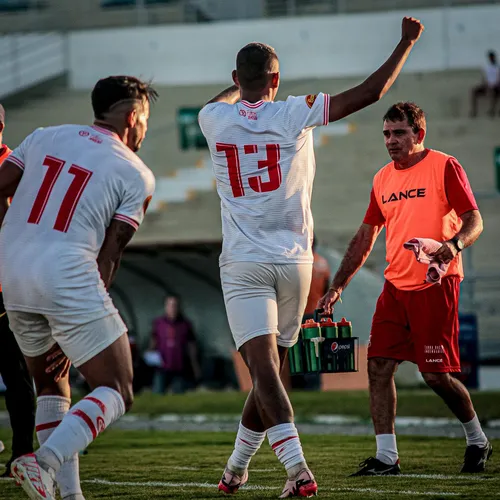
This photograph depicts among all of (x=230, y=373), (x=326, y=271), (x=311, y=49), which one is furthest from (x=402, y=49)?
(x=311, y=49)

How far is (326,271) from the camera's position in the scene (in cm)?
1789

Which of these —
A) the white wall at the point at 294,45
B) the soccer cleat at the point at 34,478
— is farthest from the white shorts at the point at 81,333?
Result: the white wall at the point at 294,45

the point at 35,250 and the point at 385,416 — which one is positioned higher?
the point at 35,250

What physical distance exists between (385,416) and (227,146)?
2129 mm

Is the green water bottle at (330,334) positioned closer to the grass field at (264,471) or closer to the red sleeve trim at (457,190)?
the grass field at (264,471)

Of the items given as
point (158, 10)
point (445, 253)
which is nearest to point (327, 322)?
point (445, 253)

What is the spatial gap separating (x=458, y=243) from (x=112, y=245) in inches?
97.8

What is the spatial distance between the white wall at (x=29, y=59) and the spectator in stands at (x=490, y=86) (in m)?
10.6

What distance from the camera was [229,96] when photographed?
652cm

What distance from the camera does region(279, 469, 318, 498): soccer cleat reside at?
565 cm

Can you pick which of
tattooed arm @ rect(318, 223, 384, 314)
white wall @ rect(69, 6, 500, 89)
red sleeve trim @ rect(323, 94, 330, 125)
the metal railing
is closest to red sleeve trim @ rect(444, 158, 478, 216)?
tattooed arm @ rect(318, 223, 384, 314)

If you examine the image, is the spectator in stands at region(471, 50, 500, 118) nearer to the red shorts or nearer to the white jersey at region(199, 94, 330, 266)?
the red shorts

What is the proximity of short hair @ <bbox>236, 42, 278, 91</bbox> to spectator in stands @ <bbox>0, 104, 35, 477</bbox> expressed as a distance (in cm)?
219

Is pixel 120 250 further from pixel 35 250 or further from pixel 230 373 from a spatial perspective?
pixel 230 373
